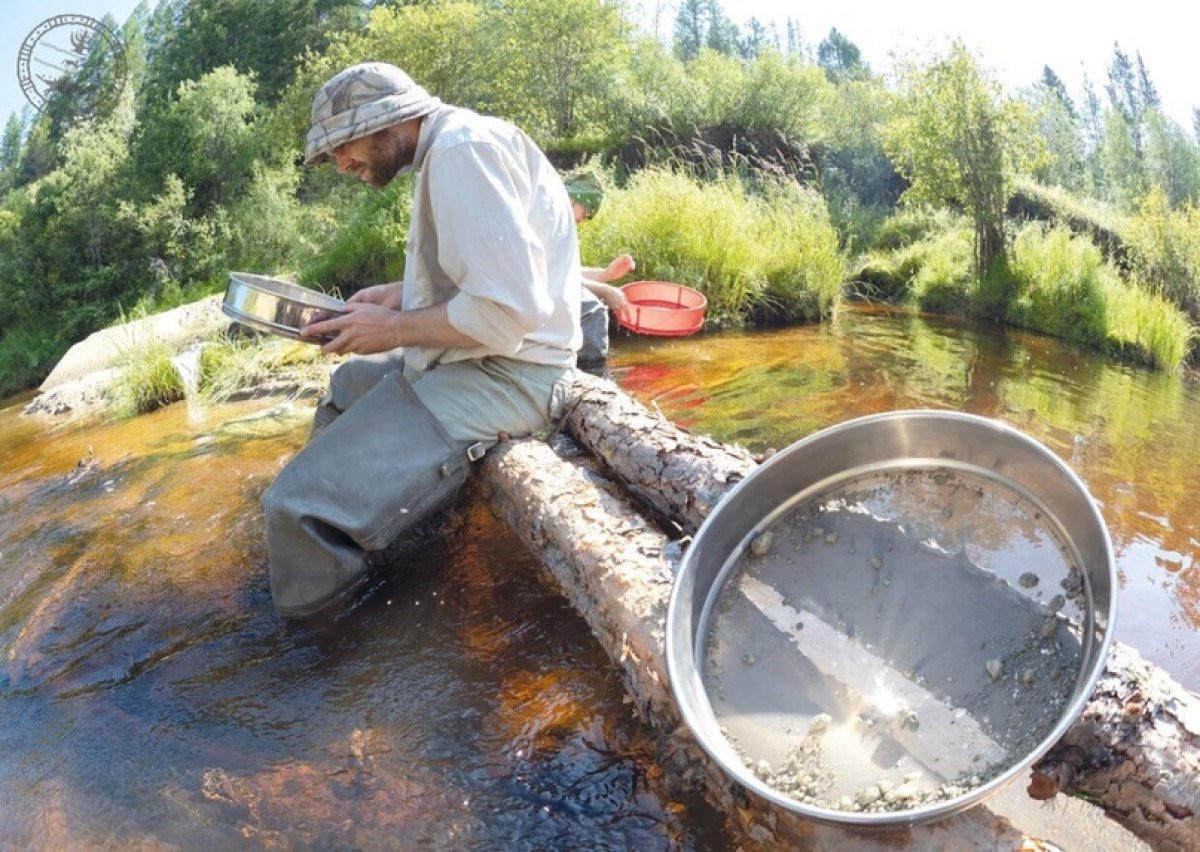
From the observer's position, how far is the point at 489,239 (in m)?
2.52

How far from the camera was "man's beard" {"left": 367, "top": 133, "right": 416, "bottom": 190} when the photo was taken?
2.78m

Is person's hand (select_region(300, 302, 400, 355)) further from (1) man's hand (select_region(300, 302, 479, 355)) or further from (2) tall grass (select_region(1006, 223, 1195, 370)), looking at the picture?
(2) tall grass (select_region(1006, 223, 1195, 370))

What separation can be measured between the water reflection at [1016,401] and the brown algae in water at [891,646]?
140cm

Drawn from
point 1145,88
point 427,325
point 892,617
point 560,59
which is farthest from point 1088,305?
point 1145,88

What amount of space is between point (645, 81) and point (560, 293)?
1930 centimetres

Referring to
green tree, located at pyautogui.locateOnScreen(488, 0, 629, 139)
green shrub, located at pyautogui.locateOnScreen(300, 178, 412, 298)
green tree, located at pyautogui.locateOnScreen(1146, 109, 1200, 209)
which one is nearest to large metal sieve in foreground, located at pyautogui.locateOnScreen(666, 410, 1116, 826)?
green shrub, located at pyautogui.locateOnScreen(300, 178, 412, 298)

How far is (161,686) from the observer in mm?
2688

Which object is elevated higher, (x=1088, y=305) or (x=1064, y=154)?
(x=1064, y=154)

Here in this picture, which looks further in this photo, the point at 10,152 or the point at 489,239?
the point at 10,152

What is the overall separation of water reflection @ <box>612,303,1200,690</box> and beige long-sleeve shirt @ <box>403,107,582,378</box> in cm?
208

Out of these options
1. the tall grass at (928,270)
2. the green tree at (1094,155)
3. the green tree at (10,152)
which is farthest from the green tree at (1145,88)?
the green tree at (10,152)

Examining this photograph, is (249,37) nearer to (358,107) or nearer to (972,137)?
(972,137)

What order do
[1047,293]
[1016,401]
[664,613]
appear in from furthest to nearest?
[1047,293]
[1016,401]
[664,613]

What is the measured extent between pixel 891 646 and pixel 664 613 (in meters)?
0.54
